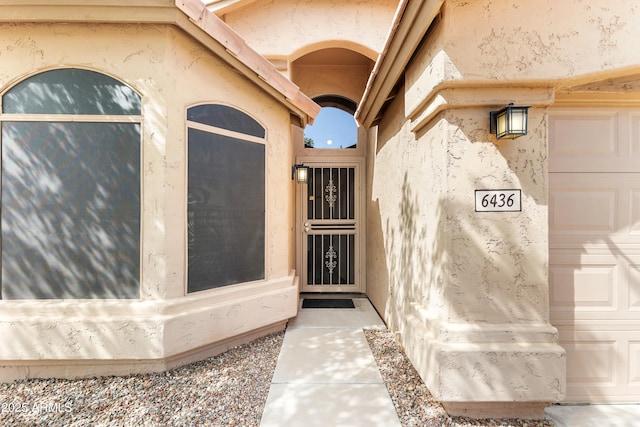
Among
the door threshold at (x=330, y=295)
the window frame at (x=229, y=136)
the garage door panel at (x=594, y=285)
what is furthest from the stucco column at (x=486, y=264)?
the door threshold at (x=330, y=295)

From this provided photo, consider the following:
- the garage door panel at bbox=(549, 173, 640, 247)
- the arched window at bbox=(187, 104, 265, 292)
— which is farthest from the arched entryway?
the garage door panel at bbox=(549, 173, 640, 247)

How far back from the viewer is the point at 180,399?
3.11 metres

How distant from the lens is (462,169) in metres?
2.86

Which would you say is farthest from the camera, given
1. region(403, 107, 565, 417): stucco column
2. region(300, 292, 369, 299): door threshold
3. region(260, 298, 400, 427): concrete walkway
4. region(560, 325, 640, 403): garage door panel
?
region(300, 292, 369, 299): door threshold

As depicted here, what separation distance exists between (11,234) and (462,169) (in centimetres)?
524

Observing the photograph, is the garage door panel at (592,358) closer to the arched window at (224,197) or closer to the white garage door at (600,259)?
the white garage door at (600,259)

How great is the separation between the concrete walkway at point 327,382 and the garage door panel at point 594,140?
10.4ft

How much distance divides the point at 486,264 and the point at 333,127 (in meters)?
5.75

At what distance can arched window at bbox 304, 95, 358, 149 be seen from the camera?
7.47m

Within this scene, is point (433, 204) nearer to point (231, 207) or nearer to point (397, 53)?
point (397, 53)

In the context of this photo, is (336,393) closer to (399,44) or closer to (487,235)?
(487,235)

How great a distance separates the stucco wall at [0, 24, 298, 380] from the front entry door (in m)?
3.70

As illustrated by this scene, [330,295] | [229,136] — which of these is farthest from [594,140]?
[330,295]

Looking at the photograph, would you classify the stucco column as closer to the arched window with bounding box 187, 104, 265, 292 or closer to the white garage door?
the white garage door
